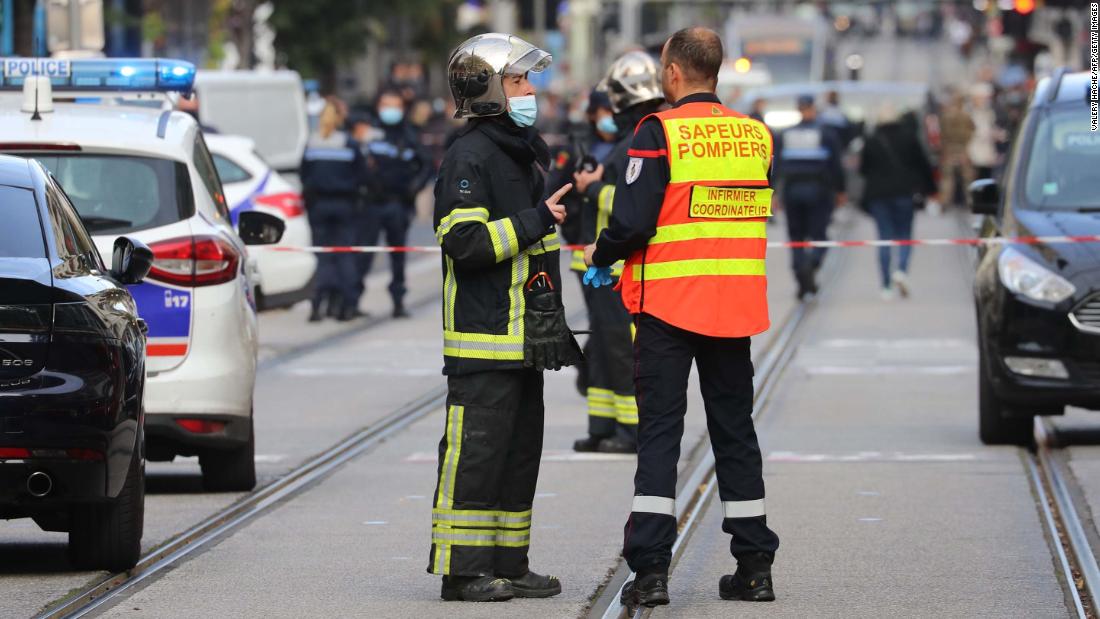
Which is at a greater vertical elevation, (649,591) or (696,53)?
(696,53)

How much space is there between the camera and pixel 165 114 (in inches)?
411

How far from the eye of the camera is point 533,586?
25.5 ft

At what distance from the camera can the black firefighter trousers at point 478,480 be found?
7.60 meters

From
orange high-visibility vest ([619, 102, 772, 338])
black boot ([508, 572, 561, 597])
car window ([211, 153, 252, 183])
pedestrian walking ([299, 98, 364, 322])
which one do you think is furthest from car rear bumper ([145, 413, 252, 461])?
pedestrian walking ([299, 98, 364, 322])

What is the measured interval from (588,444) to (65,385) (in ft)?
15.2

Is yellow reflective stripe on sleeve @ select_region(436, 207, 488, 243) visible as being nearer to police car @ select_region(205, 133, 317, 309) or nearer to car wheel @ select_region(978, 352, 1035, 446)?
car wheel @ select_region(978, 352, 1035, 446)

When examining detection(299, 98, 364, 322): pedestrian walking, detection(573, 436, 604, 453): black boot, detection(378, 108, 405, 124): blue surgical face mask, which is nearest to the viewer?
detection(573, 436, 604, 453): black boot

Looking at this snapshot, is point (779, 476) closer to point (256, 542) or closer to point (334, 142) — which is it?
point (256, 542)

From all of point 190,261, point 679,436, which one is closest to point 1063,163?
point 190,261

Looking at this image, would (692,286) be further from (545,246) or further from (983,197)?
(983,197)

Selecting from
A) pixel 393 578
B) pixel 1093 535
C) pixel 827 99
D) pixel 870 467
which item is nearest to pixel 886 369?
pixel 870 467

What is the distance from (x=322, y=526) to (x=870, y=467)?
3030 mm

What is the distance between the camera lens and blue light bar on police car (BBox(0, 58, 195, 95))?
10984mm

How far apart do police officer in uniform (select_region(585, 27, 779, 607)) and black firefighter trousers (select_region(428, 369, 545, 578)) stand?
42 cm
